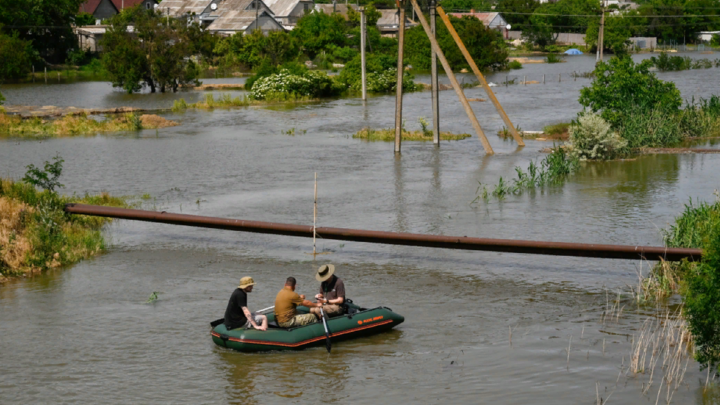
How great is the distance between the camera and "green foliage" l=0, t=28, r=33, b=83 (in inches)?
2800

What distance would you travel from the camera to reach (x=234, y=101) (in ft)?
182

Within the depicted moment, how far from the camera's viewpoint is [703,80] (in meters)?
65.9

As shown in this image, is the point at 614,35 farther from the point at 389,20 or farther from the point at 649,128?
the point at 649,128

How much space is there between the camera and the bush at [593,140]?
30000mm

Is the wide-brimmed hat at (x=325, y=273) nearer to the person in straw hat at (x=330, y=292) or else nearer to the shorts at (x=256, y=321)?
the person in straw hat at (x=330, y=292)

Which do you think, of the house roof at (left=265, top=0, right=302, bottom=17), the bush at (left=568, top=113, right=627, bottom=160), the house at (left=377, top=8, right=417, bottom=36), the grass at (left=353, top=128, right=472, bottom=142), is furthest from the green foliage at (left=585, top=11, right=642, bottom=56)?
the bush at (left=568, top=113, right=627, bottom=160)

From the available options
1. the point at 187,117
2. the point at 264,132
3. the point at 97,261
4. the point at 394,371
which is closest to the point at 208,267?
the point at 97,261

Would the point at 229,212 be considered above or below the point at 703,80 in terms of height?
below

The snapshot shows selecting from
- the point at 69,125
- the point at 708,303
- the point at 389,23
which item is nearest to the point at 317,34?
the point at 389,23

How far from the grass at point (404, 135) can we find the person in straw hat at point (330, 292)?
2470 centimetres

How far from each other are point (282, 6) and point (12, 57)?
59.6 metres

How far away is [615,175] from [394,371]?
18.0 meters

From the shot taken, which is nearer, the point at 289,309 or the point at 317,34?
the point at 289,309

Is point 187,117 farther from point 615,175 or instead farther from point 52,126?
point 615,175
